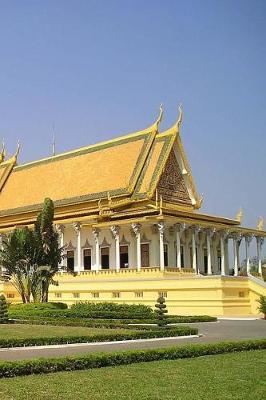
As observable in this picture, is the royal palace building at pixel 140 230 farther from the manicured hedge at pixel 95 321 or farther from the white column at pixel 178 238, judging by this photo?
the manicured hedge at pixel 95 321

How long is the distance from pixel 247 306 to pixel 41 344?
59.9 ft

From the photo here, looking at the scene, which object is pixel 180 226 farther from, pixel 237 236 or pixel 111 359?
pixel 111 359

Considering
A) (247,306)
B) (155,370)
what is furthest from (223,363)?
(247,306)

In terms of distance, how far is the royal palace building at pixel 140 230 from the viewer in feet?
103

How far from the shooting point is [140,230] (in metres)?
37.0

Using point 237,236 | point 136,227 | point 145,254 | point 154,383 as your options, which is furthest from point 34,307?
point 154,383

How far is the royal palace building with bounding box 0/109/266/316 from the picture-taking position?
1236 inches

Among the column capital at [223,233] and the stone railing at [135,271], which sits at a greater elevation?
the column capital at [223,233]

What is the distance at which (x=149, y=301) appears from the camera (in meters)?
32.1

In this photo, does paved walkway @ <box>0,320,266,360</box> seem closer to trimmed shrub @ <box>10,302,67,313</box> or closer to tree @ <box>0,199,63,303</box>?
trimmed shrub @ <box>10,302,67,313</box>

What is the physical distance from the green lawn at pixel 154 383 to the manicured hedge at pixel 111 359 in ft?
1.08

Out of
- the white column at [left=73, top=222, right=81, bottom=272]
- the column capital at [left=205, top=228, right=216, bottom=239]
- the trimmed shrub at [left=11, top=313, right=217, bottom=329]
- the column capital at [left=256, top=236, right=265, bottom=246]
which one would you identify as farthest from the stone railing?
the column capital at [left=256, top=236, right=265, bottom=246]

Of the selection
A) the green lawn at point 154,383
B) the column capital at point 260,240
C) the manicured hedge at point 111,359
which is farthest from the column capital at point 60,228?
the green lawn at point 154,383

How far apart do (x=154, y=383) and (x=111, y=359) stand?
228 centimetres
